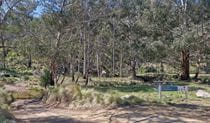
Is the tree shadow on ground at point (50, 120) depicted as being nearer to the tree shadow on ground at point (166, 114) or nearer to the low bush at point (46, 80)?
the tree shadow on ground at point (166, 114)

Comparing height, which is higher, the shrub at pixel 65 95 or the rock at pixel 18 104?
the shrub at pixel 65 95

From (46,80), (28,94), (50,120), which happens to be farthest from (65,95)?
(46,80)

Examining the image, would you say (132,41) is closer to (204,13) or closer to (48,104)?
(204,13)

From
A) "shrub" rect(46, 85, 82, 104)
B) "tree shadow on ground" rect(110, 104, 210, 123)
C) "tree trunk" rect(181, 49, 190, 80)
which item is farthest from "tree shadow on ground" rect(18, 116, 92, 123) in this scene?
"tree trunk" rect(181, 49, 190, 80)

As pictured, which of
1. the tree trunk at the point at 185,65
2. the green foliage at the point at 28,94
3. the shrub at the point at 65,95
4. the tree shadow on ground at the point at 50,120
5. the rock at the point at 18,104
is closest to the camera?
the tree shadow on ground at the point at 50,120

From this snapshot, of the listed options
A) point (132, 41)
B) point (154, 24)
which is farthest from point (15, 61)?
point (154, 24)

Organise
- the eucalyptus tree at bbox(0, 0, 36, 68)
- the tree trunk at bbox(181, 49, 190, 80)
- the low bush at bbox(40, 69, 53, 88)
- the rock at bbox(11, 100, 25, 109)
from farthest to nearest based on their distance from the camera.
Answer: the tree trunk at bbox(181, 49, 190, 80) < the low bush at bbox(40, 69, 53, 88) < the eucalyptus tree at bbox(0, 0, 36, 68) < the rock at bbox(11, 100, 25, 109)

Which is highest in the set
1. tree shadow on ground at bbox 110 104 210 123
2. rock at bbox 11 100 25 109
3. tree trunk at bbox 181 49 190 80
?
tree trunk at bbox 181 49 190 80

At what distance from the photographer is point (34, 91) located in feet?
62.5

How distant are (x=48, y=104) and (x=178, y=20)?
708 inches

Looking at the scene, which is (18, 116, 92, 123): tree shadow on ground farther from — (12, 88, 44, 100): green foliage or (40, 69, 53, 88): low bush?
(40, 69, 53, 88): low bush

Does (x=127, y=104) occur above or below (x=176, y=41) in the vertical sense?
below

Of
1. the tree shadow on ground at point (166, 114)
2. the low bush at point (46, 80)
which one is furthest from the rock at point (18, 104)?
the low bush at point (46, 80)

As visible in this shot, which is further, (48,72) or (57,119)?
(48,72)
